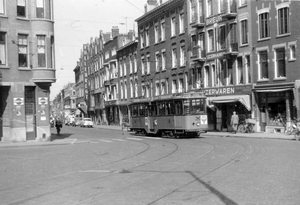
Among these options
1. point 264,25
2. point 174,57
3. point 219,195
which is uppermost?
point 264,25

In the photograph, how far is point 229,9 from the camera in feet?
124

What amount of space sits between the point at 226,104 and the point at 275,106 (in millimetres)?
6476

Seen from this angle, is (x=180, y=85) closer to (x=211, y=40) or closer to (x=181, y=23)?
(x=181, y=23)

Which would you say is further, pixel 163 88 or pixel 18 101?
pixel 163 88

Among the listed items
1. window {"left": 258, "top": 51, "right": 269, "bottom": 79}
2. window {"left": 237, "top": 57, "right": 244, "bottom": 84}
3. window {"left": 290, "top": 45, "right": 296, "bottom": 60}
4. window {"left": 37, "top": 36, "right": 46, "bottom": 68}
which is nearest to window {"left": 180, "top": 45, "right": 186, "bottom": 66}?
window {"left": 237, "top": 57, "right": 244, "bottom": 84}

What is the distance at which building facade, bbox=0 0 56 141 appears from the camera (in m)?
30.2

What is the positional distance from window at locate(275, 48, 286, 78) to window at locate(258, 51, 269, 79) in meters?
1.19

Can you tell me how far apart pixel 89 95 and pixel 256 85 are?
2293 inches

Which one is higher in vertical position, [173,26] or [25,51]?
[173,26]

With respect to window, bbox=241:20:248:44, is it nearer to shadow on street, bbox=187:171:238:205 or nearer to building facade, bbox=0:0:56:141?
building facade, bbox=0:0:56:141

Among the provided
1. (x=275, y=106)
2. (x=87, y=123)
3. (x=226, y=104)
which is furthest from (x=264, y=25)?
(x=87, y=123)

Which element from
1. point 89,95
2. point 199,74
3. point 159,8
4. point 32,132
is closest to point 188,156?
point 32,132

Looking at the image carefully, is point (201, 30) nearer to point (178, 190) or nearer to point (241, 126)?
point (241, 126)

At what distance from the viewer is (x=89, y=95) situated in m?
89.2
